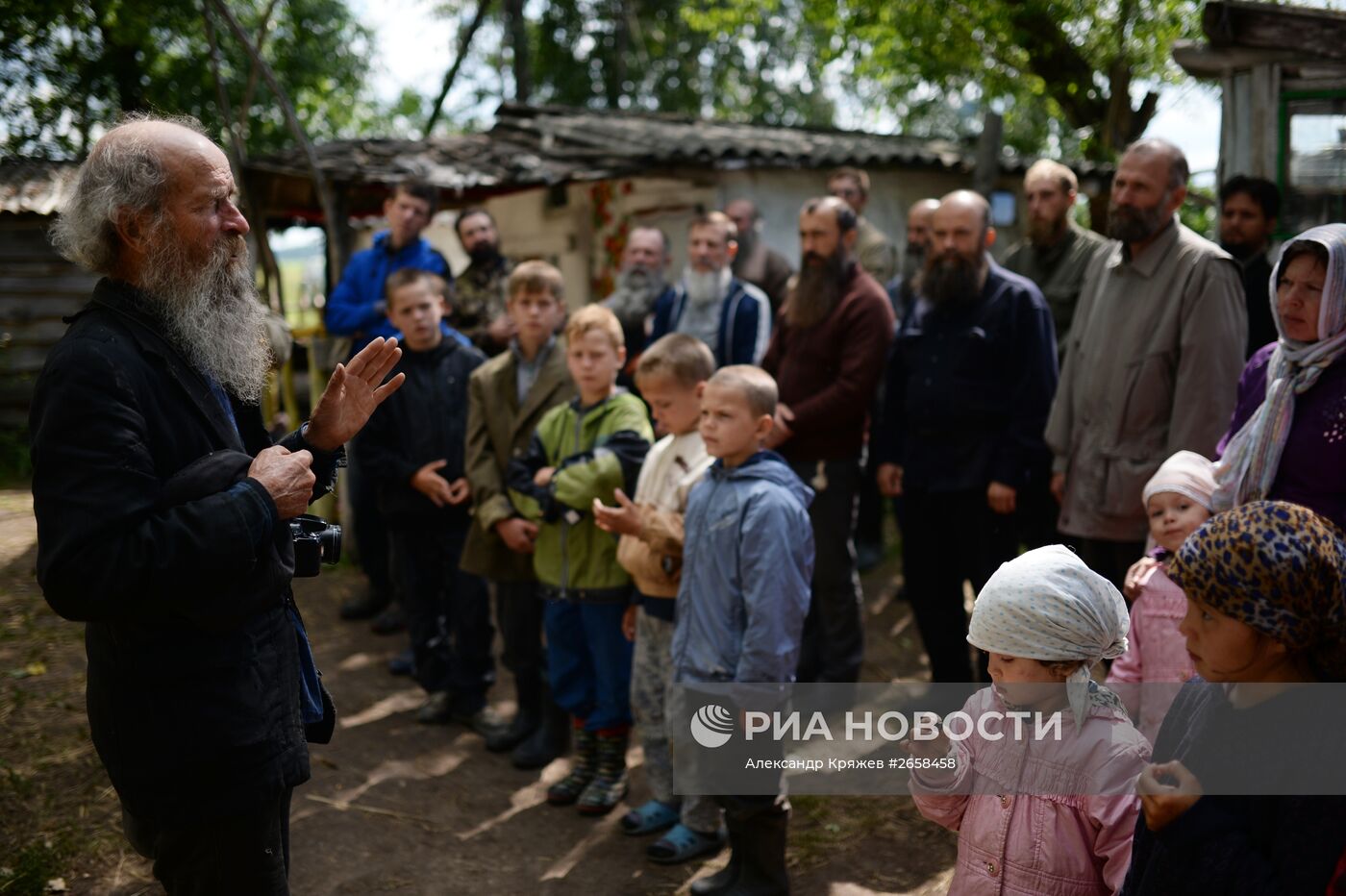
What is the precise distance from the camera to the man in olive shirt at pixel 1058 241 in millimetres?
5859

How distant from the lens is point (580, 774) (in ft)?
15.3

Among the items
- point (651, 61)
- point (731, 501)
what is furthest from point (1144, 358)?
point (651, 61)

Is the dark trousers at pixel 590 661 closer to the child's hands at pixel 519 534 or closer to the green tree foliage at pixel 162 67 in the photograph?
the child's hands at pixel 519 534

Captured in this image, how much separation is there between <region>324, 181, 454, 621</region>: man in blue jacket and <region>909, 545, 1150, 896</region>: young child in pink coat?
4.56m

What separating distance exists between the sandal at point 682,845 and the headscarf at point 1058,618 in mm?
1958

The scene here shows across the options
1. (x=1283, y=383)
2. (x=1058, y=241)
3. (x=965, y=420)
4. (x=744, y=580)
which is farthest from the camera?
(x=1058, y=241)

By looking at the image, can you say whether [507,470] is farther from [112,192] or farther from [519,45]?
[519,45]

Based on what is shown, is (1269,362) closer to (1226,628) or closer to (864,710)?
(1226,628)

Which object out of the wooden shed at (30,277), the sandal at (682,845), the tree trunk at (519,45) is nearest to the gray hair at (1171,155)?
the sandal at (682,845)

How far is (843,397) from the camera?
17.0 feet

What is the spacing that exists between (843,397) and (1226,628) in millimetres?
3223

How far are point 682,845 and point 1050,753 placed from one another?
1.95 metres

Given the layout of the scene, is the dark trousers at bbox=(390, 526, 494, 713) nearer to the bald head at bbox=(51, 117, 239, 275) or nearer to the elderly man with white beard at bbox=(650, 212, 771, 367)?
the elderly man with white beard at bbox=(650, 212, 771, 367)

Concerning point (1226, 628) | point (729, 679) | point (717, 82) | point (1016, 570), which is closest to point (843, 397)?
point (729, 679)
